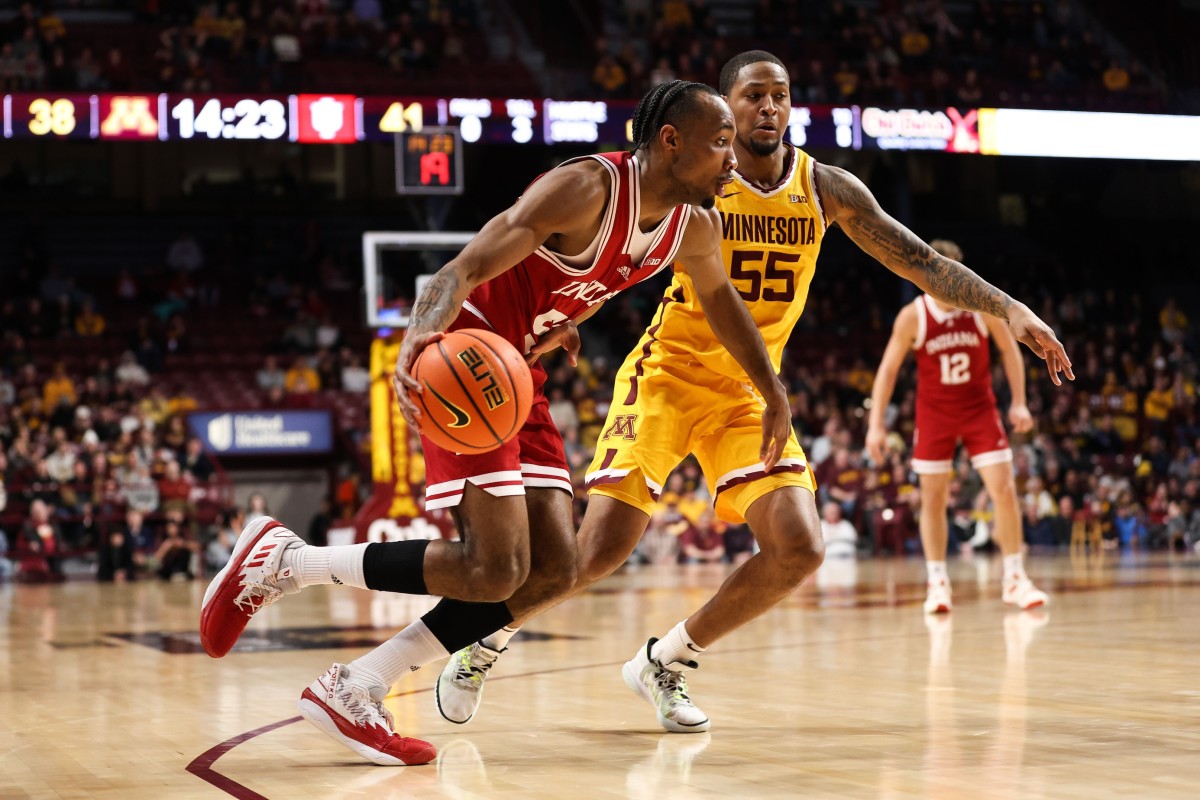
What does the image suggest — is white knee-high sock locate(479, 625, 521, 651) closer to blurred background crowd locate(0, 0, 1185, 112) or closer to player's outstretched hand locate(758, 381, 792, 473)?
player's outstretched hand locate(758, 381, 792, 473)

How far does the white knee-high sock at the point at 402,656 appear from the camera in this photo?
403 centimetres

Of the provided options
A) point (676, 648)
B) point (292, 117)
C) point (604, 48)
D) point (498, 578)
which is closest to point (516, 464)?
point (498, 578)

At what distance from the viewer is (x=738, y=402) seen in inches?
188

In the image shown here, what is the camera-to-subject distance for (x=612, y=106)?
18.5m

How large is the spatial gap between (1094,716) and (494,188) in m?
19.5

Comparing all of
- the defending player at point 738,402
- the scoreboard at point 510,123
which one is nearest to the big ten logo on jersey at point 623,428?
the defending player at point 738,402

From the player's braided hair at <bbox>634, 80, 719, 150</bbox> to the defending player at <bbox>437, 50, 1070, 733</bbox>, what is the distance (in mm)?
428

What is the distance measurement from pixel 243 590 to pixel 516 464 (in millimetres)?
851

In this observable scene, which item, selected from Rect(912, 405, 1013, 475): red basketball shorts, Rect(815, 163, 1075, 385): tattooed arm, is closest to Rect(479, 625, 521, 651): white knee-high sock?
Rect(815, 163, 1075, 385): tattooed arm

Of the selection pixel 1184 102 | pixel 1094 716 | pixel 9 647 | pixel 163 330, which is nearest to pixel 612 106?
pixel 163 330

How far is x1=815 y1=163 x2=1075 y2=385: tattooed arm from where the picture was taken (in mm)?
4246

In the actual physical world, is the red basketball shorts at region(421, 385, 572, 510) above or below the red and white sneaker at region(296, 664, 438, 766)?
above

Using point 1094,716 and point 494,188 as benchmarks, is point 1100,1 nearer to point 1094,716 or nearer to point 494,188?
point 494,188

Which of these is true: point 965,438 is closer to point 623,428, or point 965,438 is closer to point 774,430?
point 623,428
